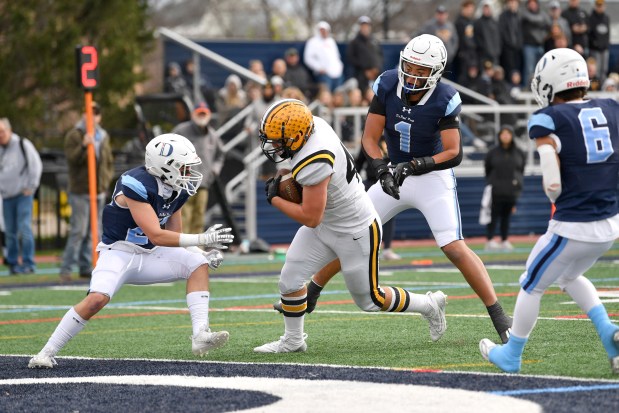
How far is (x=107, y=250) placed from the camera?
790cm

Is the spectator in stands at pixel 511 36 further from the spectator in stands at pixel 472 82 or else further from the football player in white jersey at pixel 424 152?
the football player in white jersey at pixel 424 152

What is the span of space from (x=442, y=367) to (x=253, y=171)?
12504 millimetres

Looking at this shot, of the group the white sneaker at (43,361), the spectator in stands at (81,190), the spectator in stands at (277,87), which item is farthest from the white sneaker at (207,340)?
the spectator in stands at (277,87)

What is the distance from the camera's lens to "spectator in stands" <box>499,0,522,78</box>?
22531 mm

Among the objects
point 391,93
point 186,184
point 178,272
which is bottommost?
point 178,272

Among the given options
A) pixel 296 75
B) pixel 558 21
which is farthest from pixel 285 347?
pixel 558 21

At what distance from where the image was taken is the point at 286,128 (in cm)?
722

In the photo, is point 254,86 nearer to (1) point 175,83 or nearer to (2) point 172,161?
(1) point 175,83

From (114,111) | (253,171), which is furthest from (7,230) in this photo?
(114,111)

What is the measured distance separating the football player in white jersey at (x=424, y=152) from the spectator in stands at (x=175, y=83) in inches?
507

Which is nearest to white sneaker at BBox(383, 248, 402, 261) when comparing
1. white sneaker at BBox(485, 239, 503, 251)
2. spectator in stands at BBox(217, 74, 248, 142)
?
white sneaker at BBox(485, 239, 503, 251)

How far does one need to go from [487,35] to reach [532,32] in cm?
99

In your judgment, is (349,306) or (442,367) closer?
(442,367)

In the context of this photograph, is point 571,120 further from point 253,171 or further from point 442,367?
point 253,171
